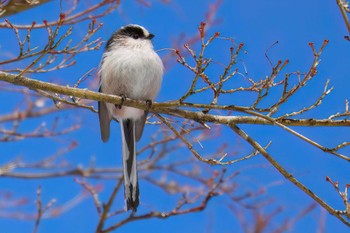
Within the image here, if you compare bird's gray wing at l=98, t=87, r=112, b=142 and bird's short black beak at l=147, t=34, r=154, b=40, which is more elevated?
bird's short black beak at l=147, t=34, r=154, b=40

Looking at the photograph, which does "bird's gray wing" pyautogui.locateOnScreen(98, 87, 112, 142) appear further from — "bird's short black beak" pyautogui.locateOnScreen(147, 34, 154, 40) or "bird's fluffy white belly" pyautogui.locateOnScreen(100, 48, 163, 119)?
"bird's short black beak" pyautogui.locateOnScreen(147, 34, 154, 40)

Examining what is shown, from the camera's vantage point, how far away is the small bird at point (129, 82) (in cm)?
365

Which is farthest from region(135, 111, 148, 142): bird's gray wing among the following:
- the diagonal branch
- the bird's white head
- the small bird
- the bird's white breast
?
the diagonal branch

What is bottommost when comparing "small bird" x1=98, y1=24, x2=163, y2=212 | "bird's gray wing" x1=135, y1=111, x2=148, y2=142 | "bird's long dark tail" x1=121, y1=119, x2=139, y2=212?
"bird's long dark tail" x1=121, y1=119, x2=139, y2=212

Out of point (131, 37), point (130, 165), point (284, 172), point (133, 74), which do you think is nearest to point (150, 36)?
point (131, 37)

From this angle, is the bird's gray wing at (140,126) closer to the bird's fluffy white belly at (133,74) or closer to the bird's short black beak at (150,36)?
the bird's fluffy white belly at (133,74)

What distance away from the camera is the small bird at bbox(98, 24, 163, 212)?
12.0 ft

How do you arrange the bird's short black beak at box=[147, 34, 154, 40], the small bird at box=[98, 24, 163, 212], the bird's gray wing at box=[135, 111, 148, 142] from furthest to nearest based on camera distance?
the bird's short black beak at box=[147, 34, 154, 40], the bird's gray wing at box=[135, 111, 148, 142], the small bird at box=[98, 24, 163, 212]

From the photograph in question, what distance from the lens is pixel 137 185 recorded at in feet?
11.0

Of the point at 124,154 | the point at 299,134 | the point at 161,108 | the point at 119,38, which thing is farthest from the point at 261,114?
the point at 119,38

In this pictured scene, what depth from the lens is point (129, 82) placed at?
12.0 feet

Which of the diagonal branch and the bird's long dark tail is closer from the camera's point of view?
the diagonal branch

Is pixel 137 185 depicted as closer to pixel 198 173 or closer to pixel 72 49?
pixel 72 49

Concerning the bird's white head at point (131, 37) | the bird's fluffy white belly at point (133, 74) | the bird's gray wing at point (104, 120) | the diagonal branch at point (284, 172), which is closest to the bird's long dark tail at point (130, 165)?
the bird's gray wing at point (104, 120)
